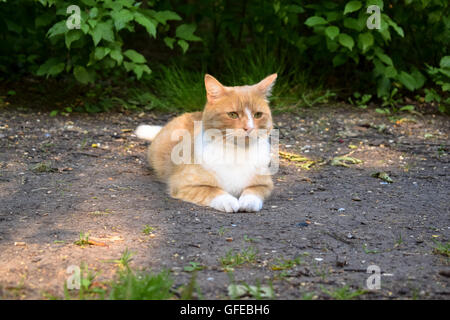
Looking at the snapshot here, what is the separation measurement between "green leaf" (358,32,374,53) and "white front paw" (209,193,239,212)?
2815mm

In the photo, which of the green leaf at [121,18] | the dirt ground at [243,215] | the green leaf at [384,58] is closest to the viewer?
the dirt ground at [243,215]

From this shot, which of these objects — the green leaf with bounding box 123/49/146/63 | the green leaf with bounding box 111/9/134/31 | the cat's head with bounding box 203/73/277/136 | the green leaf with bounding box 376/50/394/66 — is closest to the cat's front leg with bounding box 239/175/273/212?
the cat's head with bounding box 203/73/277/136

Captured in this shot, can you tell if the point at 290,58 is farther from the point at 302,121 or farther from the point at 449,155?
the point at 449,155

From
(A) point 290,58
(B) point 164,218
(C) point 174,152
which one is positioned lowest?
(B) point 164,218

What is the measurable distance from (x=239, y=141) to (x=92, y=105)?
304cm

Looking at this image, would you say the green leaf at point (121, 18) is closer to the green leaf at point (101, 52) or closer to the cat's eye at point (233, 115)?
the green leaf at point (101, 52)

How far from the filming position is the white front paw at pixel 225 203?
12.0 feet

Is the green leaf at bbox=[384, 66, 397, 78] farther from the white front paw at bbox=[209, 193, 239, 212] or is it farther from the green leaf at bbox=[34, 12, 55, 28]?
the green leaf at bbox=[34, 12, 55, 28]

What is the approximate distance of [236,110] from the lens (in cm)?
369

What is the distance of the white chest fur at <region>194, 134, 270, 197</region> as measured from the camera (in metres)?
3.79

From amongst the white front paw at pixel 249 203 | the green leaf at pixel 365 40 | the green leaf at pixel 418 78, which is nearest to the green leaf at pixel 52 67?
the white front paw at pixel 249 203

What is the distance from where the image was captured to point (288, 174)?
4.65m
